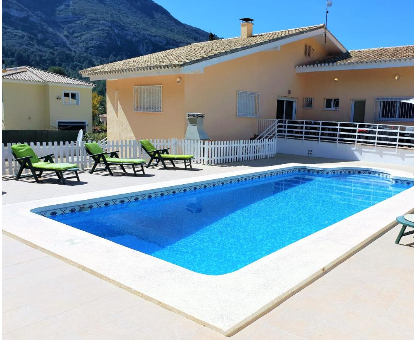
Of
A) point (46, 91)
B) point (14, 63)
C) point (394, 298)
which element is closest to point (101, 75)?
point (394, 298)

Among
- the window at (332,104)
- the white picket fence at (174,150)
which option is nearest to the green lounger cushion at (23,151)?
the white picket fence at (174,150)

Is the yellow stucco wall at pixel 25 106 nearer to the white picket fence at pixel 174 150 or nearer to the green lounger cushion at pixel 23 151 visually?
the white picket fence at pixel 174 150

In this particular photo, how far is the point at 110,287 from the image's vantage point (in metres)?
4.11

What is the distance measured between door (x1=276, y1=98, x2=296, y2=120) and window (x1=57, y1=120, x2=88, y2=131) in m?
21.9

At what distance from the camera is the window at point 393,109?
58.3ft

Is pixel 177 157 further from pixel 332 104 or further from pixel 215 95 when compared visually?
pixel 332 104

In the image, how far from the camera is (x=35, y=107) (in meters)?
34.2

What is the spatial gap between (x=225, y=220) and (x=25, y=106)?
3032 cm

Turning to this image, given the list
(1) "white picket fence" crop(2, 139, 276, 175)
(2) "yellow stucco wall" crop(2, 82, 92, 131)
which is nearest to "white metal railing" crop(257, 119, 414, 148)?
(1) "white picket fence" crop(2, 139, 276, 175)

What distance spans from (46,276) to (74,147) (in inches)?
330

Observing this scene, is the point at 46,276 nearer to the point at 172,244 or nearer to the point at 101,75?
the point at 172,244

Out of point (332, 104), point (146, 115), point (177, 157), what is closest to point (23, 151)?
point (177, 157)

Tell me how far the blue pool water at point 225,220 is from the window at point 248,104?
6055mm

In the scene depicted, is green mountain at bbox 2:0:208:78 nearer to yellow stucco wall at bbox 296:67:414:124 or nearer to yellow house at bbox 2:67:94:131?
yellow house at bbox 2:67:94:131
